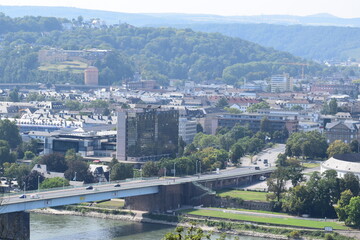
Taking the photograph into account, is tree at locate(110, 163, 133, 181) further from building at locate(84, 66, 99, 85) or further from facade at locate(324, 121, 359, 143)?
building at locate(84, 66, 99, 85)

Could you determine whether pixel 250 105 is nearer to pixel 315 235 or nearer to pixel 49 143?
pixel 49 143

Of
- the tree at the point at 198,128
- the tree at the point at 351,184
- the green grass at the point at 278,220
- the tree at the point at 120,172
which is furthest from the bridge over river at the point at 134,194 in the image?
the tree at the point at 198,128

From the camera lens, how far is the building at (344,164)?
111 feet

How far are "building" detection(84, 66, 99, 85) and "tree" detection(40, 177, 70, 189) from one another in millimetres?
48861

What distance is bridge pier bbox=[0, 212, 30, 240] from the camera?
2592cm

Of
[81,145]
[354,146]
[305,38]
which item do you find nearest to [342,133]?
[354,146]

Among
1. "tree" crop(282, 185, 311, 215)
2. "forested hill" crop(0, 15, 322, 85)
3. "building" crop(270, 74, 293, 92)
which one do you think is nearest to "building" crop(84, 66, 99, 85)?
"forested hill" crop(0, 15, 322, 85)

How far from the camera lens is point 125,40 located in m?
110

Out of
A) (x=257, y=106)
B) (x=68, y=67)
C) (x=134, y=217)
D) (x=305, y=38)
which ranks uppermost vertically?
(x=68, y=67)

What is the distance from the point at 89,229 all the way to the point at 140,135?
1018 cm

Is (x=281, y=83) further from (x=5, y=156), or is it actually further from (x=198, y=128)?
(x=5, y=156)

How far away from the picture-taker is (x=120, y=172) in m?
34.1

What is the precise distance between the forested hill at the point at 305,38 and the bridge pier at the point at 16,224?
452 feet

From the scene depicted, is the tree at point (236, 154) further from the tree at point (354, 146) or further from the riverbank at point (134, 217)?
the riverbank at point (134, 217)
